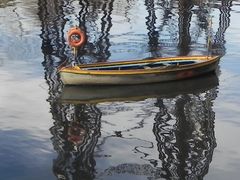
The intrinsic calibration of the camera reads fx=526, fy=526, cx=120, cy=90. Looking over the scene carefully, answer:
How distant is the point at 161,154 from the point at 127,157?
106cm

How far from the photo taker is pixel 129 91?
2162cm

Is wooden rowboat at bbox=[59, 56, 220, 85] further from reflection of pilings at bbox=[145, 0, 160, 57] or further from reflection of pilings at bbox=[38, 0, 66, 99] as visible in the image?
reflection of pilings at bbox=[145, 0, 160, 57]

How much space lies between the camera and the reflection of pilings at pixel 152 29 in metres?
28.2

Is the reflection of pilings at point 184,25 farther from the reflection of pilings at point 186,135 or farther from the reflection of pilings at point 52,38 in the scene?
the reflection of pilings at point 186,135

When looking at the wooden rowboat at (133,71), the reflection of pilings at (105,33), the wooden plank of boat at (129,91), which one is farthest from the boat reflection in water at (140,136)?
the reflection of pilings at (105,33)

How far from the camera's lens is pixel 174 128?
1791 centimetres

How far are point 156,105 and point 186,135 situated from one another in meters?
3.25

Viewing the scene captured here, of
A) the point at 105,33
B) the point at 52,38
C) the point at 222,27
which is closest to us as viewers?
the point at 52,38

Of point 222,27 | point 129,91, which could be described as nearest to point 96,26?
point 222,27

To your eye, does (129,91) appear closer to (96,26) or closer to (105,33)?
(105,33)

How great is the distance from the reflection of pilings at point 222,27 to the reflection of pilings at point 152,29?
3.20 meters

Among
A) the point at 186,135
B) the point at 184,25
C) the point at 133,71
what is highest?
the point at 184,25

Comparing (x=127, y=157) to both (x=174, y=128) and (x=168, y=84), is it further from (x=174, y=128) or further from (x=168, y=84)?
(x=168, y=84)

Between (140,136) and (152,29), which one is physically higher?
(152,29)
